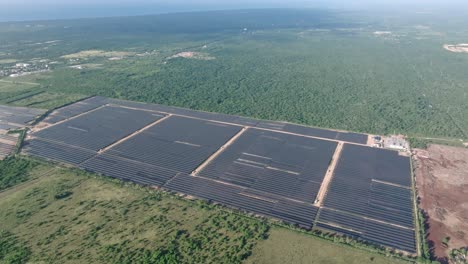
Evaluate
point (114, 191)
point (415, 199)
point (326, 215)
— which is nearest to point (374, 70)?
point (415, 199)

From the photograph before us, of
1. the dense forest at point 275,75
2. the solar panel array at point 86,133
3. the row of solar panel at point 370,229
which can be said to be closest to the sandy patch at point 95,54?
the dense forest at point 275,75

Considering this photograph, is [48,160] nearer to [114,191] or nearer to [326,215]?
[114,191]

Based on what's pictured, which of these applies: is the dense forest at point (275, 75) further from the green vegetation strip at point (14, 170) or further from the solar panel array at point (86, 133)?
the green vegetation strip at point (14, 170)

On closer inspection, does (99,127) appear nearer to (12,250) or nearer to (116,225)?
(116,225)

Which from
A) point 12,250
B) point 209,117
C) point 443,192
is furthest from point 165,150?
point 443,192

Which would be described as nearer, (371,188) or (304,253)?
(304,253)

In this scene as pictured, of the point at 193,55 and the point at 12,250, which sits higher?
the point at 193,55

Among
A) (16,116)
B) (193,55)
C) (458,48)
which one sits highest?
(193,55)
